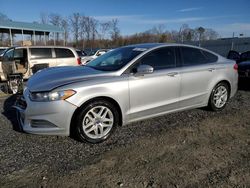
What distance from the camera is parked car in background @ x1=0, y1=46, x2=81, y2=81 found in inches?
366

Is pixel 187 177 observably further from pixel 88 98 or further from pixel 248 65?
pixel 248 65

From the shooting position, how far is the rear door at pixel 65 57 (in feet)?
32.9

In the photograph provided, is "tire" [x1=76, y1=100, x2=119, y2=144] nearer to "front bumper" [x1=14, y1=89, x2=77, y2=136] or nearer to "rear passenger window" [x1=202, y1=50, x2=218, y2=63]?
"front bumper" [x1=14, y1=89, x2=77, y2=136]

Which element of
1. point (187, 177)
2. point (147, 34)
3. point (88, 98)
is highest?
point (147, 34)

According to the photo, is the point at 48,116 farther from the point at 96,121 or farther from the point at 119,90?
the point at 119,90

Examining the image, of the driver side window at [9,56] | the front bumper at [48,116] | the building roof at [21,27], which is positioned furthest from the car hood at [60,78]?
the building roof at [21,27]

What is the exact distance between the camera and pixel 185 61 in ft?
15.9

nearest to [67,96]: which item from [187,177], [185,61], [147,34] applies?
[187,177]

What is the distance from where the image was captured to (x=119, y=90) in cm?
391

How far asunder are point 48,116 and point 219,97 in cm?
378

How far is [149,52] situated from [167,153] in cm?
188

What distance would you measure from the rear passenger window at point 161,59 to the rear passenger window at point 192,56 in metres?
0.29

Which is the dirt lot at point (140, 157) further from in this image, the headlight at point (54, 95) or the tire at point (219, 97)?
the headlight at point (54, 95)

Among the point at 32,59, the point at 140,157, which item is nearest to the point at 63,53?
the point at 32,59
